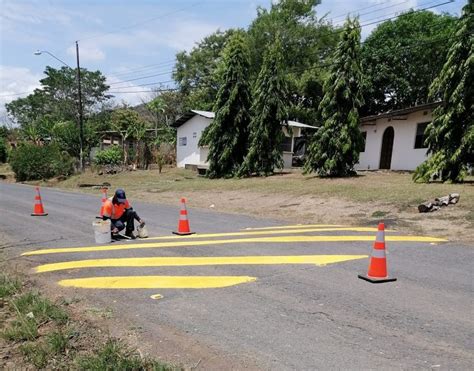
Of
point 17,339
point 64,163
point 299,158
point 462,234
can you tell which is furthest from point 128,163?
point 17,339

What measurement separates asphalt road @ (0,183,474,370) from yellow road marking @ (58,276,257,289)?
0.49 feet

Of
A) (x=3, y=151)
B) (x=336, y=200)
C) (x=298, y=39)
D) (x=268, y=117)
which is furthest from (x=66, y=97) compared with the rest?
(x=336, y=200)

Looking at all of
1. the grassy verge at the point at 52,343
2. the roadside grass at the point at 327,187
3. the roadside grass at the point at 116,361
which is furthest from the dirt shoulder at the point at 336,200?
the grassy verge at the point at 52,343

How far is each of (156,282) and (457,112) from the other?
1419 cm

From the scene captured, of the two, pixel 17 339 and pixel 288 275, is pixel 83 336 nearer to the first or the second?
pixel 17 339

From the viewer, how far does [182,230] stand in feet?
30.1

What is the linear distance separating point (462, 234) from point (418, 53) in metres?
30.6

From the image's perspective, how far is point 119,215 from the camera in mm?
8469

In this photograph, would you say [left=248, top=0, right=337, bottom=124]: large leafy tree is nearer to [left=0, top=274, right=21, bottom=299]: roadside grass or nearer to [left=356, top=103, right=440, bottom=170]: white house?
[left=356, top=103, right=440, bottom=170]: white house

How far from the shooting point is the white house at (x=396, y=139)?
77.2 feet

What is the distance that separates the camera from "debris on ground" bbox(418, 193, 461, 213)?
37.3 feet

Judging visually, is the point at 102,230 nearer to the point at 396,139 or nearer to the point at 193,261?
the point at 193,261

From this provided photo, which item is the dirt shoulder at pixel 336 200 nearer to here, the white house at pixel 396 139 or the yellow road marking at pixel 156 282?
the yellow road marking at pixel 156 282

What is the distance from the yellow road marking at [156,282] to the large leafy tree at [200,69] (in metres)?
39.9
